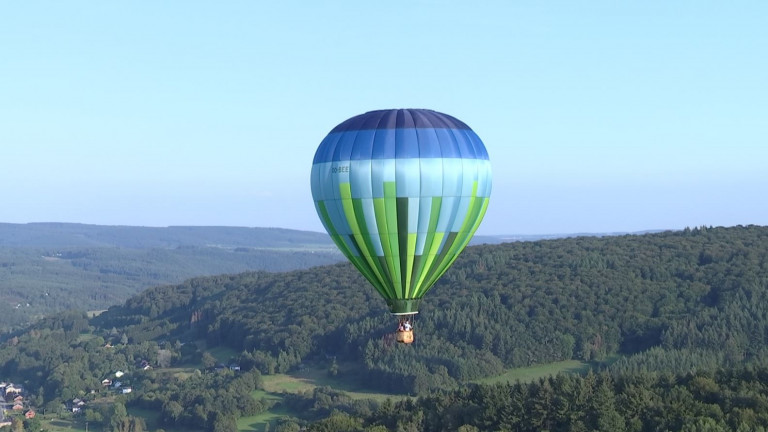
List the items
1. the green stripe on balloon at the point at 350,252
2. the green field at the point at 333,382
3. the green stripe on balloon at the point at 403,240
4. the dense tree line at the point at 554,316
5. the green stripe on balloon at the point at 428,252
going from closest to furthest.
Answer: the green stripe on balloon at the point at 403,240, the green stripe on balloon at the point at 428,252, the green stripe on balloon at the point at 350,252, the green field at the point at 333,382, the dense tree line at the point at 554,316

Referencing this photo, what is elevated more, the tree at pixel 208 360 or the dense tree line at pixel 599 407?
the dense tree line at pixel 599 407

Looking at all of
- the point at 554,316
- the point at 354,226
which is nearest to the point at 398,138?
the point at 354,226

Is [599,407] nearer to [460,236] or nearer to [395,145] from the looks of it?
[460,236]

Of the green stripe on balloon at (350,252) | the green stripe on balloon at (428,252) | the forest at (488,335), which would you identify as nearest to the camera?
the green stripe on balloon at (428,252)

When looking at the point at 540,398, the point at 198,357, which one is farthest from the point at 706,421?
the point at 198,357

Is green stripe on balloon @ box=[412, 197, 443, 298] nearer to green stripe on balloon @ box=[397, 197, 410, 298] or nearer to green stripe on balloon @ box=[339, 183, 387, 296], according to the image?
green stripe on balloon @ box=[397, 197, 410, 298]

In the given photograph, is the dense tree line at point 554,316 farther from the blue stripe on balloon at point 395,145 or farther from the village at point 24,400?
the blue stripe on balloon at point 395,145

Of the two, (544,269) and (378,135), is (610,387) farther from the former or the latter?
(544,269)

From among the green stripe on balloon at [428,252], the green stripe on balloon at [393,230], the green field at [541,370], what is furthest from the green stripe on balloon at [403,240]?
the green field at [541,370]
